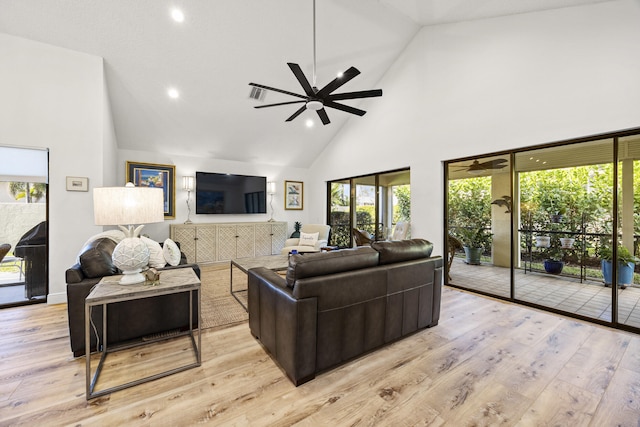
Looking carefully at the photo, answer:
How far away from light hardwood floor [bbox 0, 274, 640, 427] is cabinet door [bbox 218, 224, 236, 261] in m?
3.27

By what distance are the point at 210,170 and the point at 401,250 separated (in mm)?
5254

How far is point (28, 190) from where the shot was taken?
3.34 m

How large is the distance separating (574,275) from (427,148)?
99.9 inches

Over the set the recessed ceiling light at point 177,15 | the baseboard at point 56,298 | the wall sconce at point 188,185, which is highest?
the recessed ceiling light at point 177,15

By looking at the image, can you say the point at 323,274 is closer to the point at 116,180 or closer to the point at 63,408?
the point at 63,408

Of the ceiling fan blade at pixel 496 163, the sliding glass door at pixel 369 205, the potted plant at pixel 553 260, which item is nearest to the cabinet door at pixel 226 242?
the sliding glass door at pixel 369 205

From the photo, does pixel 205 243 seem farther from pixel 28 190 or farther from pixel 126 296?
pixel 126 296

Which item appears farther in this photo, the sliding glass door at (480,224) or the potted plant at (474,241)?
the potted plant at (474,241)

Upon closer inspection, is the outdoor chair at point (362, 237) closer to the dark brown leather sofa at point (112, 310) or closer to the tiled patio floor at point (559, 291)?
the tiled patio floor at point (559, 291)

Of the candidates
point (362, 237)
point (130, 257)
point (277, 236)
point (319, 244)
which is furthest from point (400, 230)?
→ point (130, 257)

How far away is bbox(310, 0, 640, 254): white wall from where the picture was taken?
8.91 feet

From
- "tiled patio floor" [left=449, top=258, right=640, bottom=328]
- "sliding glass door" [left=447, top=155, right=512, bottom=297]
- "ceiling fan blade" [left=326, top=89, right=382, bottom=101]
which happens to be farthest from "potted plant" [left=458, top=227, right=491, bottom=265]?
"ceiling fan blade" [left=326, top=89, right=382, bottom=101]

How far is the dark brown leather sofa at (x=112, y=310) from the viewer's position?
2.06 meters

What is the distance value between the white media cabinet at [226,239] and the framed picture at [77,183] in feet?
6.71
